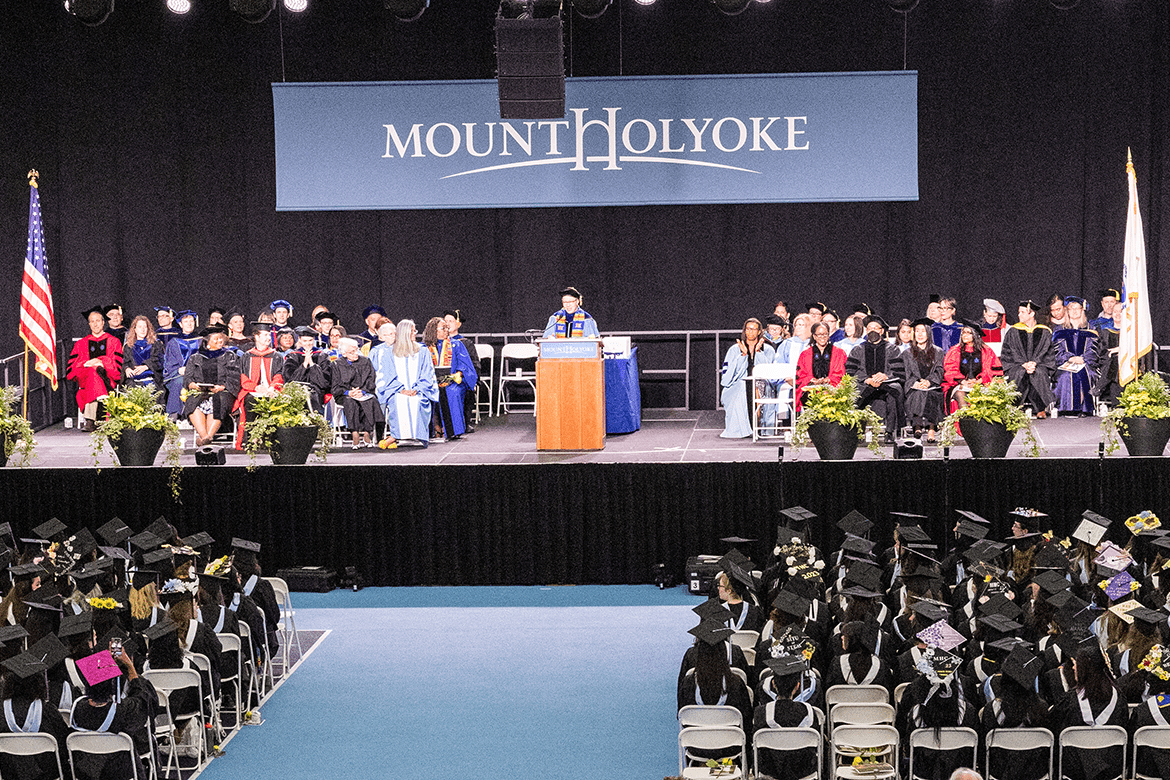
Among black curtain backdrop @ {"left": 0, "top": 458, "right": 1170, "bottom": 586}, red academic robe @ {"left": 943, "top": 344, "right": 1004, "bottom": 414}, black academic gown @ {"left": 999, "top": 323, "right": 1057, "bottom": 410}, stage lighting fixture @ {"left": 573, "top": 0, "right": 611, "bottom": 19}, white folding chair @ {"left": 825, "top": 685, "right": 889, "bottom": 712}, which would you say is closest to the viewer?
white folding chair @ {"left": 825, "top": 685, "right": 889, "bottom": 712}

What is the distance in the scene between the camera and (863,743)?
607cm

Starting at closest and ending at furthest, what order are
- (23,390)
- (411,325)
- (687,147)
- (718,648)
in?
(718,648) < (411,325) < (23,390) < (687,147)

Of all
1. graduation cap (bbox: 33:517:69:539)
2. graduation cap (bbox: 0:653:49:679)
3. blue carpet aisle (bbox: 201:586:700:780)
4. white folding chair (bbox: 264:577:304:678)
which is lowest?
blue carpet aisle (bbox: 201:586:700:780)

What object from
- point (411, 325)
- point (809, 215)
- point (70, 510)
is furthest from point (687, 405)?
point (70, 510)

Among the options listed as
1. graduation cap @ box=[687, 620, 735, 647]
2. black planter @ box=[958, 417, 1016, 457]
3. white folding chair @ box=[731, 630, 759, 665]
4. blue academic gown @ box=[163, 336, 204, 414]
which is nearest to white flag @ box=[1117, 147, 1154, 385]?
black planter @ box=[958, 417, 1016, 457]

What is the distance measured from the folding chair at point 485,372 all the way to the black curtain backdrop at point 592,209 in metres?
0.53

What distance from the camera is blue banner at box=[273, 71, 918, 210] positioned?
49.9ft

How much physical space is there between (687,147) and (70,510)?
7950 millimetres

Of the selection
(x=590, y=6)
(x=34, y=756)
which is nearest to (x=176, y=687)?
(x=34, y=756)

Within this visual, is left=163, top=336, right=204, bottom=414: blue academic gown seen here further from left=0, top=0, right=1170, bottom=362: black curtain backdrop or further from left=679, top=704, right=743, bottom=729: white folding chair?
left=679, top=704, right=743, bottom=729: white folding chair

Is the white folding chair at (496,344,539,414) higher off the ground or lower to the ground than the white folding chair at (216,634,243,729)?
higher

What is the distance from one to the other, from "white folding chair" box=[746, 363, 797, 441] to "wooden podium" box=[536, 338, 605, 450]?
1.66 metres

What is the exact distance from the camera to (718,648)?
655 cm

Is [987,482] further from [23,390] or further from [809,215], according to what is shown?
[23,390]
